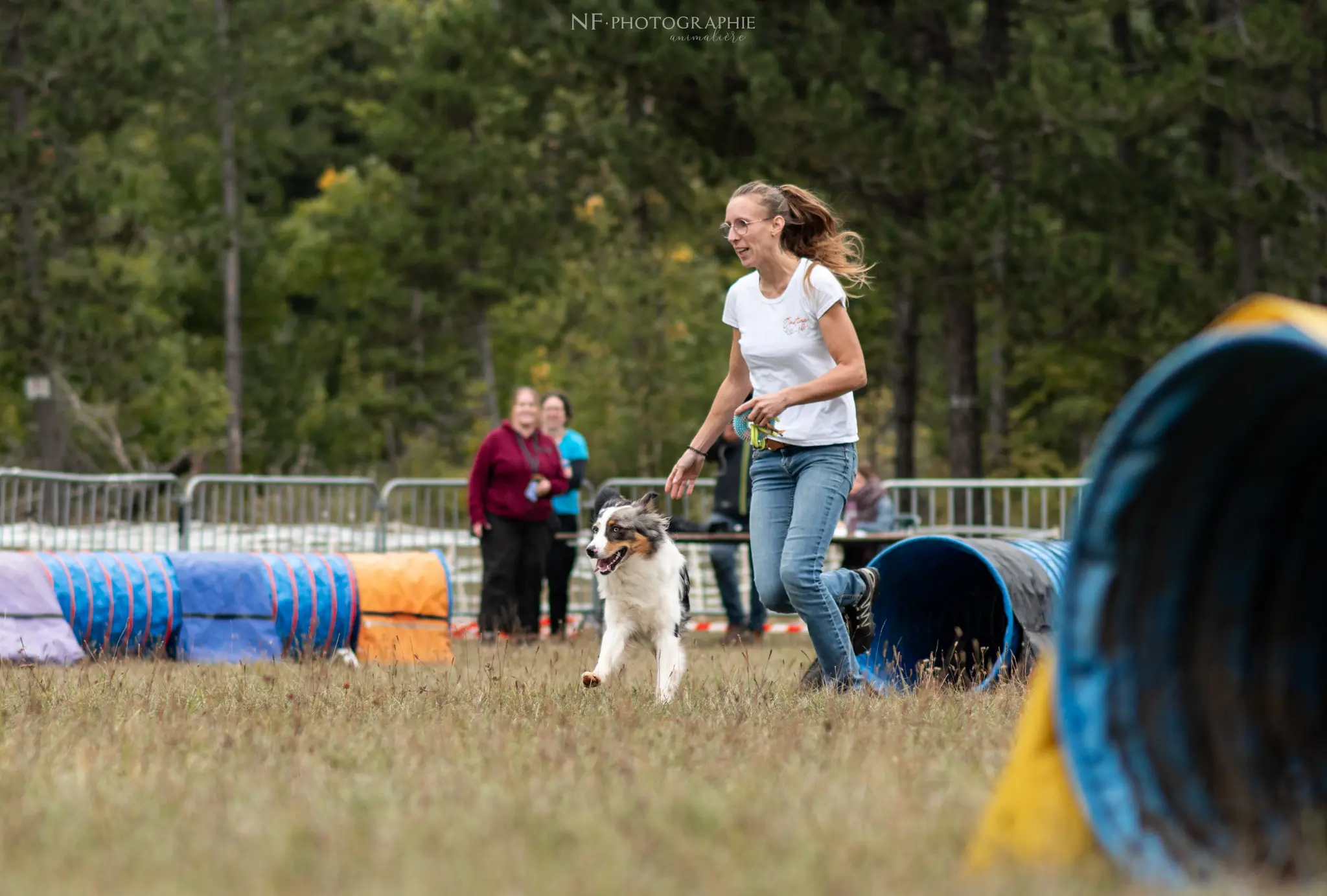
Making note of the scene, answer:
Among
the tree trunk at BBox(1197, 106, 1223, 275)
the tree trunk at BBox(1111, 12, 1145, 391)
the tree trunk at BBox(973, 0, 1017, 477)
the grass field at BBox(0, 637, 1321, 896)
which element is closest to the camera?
the grass field at BBox(0, 637, 1321, 896)

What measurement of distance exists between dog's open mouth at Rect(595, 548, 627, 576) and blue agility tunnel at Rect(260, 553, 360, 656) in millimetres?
2925

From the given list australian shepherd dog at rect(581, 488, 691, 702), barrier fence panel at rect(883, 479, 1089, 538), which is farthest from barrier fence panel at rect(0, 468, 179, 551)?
australian shepherd dog at rect(581, 488, 691, 702)

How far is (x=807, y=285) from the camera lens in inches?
250

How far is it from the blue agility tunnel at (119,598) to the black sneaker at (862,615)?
4504 millimetres

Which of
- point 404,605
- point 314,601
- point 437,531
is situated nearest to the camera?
point 314,601

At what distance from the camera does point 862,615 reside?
728 cm

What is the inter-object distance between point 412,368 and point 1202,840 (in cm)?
3685

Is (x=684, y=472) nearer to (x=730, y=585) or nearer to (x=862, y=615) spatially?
(x=862, y=615)

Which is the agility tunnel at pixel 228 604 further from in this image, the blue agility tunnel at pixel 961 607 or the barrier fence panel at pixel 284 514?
the barrier fence panel at pixel 284 514

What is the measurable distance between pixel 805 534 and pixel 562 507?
7558 mm

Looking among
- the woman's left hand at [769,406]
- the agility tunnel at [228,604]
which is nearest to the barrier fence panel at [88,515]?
the agility tunnel at [228,604]

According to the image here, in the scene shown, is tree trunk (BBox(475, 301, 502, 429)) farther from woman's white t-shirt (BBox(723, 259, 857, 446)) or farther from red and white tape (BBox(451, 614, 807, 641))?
woman's white t-shirt (BBox(723, 259, 857, 446))

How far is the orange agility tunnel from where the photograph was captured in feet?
35.4

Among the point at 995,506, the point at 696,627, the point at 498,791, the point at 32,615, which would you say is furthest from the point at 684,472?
the point at 995,506
